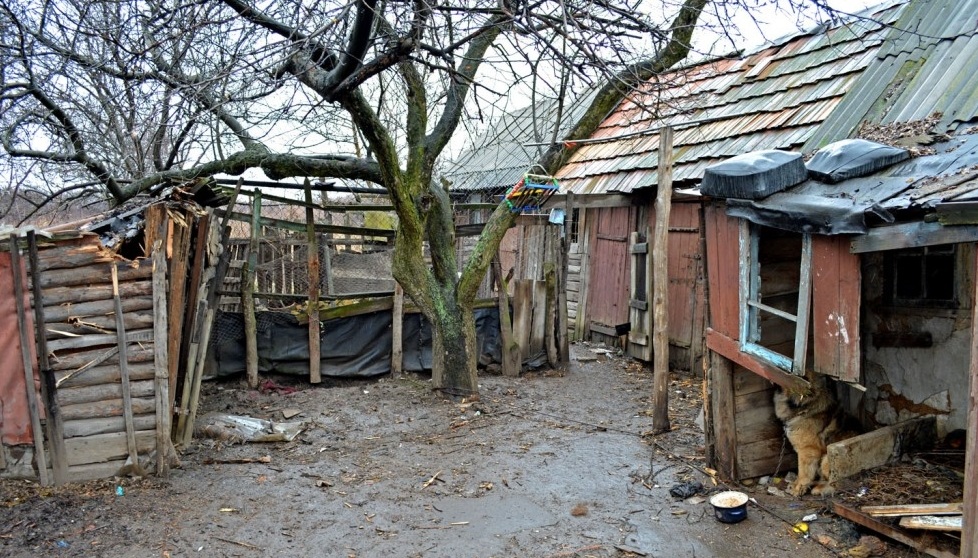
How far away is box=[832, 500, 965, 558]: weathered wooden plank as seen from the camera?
3.97m

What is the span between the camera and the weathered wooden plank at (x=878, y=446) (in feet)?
16.5

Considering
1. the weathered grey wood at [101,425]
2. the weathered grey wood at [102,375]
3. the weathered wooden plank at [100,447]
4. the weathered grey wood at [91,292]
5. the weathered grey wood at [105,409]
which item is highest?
the weathered grey wood at [91,292]

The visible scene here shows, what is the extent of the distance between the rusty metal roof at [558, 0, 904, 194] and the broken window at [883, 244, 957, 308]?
2.53 metres

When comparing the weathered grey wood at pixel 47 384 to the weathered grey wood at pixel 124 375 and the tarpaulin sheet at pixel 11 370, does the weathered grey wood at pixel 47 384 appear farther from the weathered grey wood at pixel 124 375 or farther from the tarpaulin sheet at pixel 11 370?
the weathered grey wood at pixel 124 375

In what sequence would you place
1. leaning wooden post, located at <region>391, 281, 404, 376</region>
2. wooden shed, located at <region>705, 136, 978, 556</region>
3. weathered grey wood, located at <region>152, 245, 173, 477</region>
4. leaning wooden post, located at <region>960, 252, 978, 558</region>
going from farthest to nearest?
leaning wooden post, located at <region>391, 281, 404, 376</region> → weathered grey wood, located at <region>152, 245, 173, 477</region> → wooden shed, located at <region>705, 136, 978, 556</region> → leaning wooden post, located at <region>960, 252, 978, 558</region>

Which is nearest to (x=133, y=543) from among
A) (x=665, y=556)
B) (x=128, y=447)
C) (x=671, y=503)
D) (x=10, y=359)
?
(x=128, y=447)

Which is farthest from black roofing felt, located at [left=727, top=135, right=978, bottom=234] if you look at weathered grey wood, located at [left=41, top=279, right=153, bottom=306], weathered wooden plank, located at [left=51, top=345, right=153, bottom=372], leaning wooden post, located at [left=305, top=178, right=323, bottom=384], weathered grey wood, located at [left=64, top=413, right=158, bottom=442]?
leaning wooden post, located at [left=305, top=178, right=323, bottom=384]

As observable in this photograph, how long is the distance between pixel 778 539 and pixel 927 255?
2755mm

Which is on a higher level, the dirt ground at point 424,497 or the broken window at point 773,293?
the broken window at point 773,293

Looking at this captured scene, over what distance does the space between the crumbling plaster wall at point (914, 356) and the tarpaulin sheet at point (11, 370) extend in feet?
23.1

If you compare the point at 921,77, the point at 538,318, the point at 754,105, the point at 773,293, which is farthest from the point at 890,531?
the point at 754,105

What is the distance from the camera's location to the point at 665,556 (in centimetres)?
438

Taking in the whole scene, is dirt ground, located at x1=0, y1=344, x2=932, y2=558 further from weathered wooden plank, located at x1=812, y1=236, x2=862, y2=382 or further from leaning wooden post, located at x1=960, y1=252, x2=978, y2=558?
weathered wooden plank, located at x1=812, y1=236, x2=862, y2=382

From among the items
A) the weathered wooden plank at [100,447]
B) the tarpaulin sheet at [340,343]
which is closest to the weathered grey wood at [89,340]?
the weathered wooden plank at [100,447]
